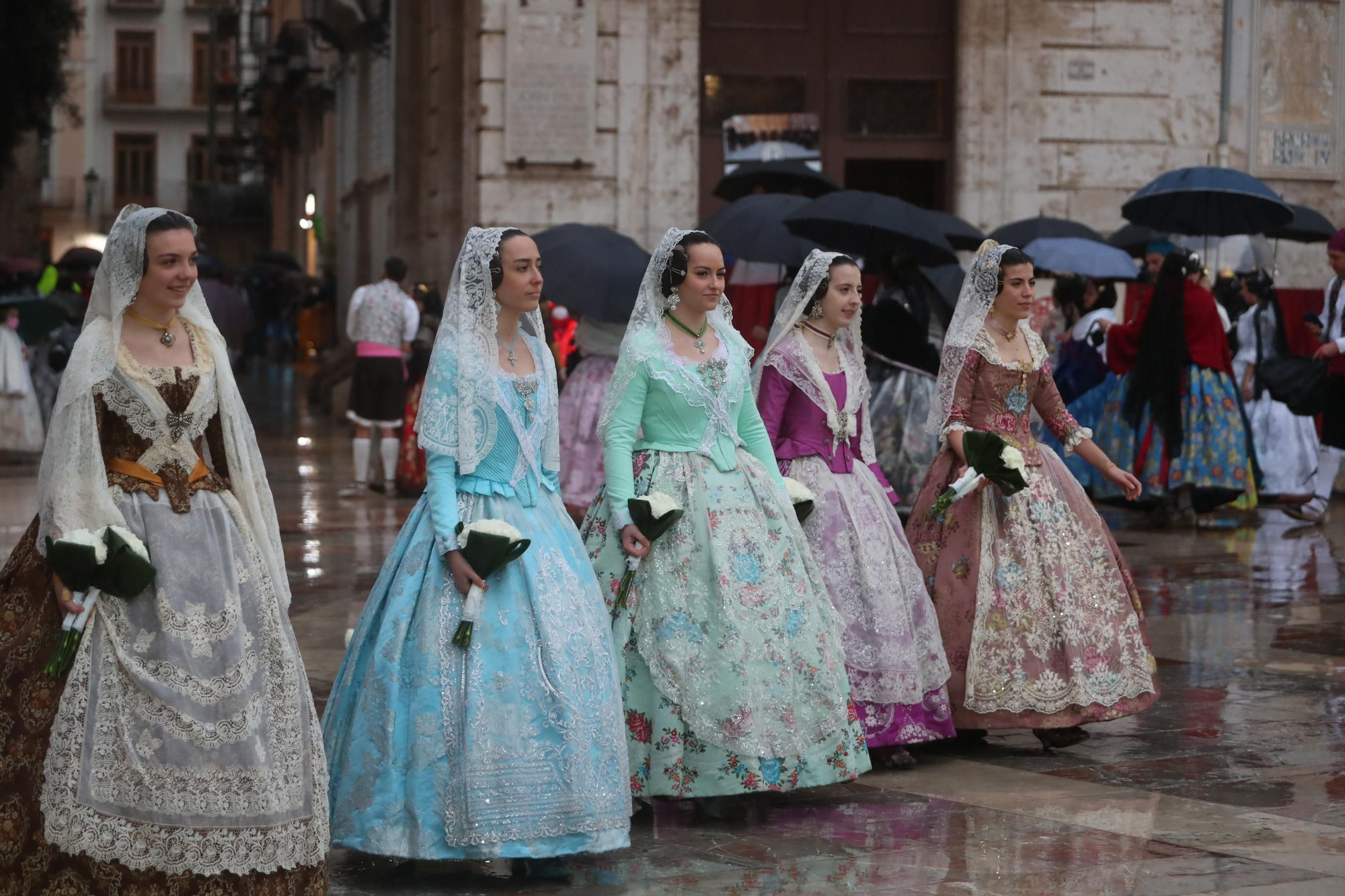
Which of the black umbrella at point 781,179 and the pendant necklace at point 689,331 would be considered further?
the black umbrella at point 781,179

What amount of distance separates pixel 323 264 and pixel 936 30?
715 inches

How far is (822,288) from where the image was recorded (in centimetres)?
649

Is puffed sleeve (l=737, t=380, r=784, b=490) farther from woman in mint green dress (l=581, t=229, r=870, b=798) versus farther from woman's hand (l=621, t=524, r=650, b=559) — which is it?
woman's hand (l=621, t=524, r=650, b=559)

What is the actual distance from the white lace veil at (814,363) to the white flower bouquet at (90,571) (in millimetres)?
2683

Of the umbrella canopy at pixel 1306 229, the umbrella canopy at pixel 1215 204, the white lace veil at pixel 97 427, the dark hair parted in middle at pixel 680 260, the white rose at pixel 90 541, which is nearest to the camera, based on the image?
Result: the white rose at pixel 90 541

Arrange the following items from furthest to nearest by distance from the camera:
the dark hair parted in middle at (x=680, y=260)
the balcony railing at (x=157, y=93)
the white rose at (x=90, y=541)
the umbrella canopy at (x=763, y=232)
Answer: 1. the balcony railing at (x=157, y=93)
2. the umbrella canopy at (x=763, y=232)
3. the dark hair parted in middle at (x=680, y=260)
4. the white rose at (x=90, y=541)

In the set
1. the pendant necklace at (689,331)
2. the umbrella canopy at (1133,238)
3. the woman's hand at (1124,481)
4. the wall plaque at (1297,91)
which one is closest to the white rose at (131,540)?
the pendant necklace at (689,331)

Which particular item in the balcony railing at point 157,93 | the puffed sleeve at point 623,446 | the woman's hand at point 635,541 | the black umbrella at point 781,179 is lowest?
the woman's hand at point 635,541

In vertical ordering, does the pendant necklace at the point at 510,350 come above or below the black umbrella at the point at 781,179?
below

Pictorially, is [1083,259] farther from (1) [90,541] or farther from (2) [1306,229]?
(1) [90,541]

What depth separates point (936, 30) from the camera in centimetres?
1719

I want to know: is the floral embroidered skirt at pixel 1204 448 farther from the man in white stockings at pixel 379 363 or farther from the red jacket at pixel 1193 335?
the man in white stockings at pixel 379 363

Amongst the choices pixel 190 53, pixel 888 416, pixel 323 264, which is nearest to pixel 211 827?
pixel 888 416

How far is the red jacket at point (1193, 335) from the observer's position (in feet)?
40.6
